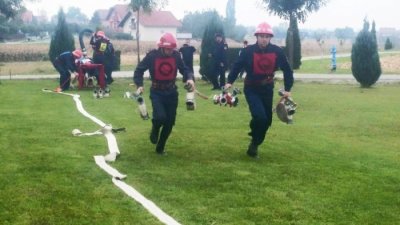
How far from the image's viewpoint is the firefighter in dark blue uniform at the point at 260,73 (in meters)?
9.05

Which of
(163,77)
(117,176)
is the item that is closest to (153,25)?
(163,77)

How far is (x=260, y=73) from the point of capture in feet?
29.9

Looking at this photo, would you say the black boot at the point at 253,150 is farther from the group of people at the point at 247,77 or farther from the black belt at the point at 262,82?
the black belt at the point at 262,82

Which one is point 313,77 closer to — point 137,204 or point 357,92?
point 357,92

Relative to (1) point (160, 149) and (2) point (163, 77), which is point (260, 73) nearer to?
(2) point (163, 77)

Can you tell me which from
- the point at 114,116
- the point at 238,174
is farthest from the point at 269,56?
the point at 114,116

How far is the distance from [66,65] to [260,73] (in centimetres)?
1335

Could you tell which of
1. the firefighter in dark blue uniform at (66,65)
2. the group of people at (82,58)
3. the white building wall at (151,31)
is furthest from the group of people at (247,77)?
the white building wall at (151,31)

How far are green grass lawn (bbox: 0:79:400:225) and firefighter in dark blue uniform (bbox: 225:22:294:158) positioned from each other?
0.54m

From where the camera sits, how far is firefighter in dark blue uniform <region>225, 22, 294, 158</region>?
9.05 meters

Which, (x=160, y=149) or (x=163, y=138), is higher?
(x=163, y=138)

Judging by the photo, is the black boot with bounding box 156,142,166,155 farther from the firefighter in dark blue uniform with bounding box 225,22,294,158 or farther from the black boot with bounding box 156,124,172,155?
the firefighter in dark blue uniform with bounding box 225,22,294,158

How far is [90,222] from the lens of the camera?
5766 millimetres

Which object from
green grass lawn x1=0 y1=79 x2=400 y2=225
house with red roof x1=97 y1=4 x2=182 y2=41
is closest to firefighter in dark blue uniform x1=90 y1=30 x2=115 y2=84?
green grass lawn x1=0 y1=79 x2=400 y2=225
